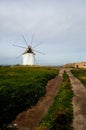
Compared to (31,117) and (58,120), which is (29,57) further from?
(58,120)

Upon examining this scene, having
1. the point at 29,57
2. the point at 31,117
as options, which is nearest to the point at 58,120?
the point at 31,117

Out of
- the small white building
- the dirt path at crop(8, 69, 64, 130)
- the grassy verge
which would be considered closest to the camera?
the grassy verge

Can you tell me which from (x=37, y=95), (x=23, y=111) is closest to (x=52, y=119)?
(x=23, y=111)

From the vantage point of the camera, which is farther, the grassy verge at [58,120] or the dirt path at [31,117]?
the dirt path at [31,117]

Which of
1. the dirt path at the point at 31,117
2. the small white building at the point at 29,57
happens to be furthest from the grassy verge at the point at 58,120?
the small white building at the point at 29,57

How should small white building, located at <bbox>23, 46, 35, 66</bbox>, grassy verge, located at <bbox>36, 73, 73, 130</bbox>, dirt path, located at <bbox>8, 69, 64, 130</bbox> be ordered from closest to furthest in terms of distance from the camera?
grassy verge, located at <bbox>36, 73, 73, 130</bbox>, dirt path, located at <bbox>8, 69, 64, 130</bbox>, small white building, located at <bbox>23, 46, 35, 66</bbox>

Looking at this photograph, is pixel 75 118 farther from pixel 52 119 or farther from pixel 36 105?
pixel 36 105

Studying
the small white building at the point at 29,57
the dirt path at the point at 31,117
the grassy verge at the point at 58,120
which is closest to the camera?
the grassy verge at the point at 58,120

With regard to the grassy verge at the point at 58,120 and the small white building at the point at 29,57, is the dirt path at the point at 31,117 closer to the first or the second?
the grassy verge at the point at 58,120

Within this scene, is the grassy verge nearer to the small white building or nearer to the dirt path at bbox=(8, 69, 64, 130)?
the dirt path at bbox=(8, 69, 64, 130)

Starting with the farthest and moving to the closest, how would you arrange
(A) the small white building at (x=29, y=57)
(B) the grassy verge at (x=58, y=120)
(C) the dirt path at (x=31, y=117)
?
(A) the small white building at (x=29, y=57)
(C) the dirt path at (x=31, y=117)
(B) the grassy verge at (x=58, y=120)

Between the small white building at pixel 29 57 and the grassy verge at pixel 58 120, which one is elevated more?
the small white building at pixel 29 57

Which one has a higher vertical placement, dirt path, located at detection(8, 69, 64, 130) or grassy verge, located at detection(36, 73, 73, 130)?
grassy verge, located at detection(36, 73, 73, 130)

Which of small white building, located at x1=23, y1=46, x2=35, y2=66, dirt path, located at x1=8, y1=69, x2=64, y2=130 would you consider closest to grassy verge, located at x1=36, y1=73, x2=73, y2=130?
dirt path, located at x1=8, y1=69, x2=64, y2=130
